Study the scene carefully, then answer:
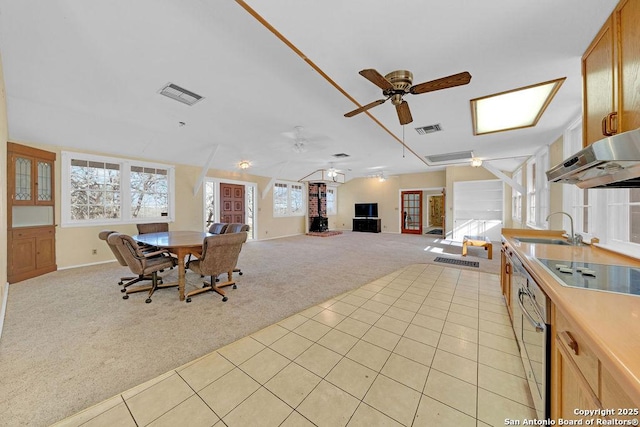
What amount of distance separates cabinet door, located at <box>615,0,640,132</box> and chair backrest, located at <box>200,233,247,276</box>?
3.37 meters

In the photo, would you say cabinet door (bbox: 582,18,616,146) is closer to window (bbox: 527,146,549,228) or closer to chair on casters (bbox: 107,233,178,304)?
window (bbox: 527,146,549,228)

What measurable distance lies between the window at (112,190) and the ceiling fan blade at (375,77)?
5710 millimetres

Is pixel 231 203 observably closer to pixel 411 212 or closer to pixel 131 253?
pixel 131 253

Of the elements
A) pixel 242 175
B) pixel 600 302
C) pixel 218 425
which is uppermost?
pixel 242 175

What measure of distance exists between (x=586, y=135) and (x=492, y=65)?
1.03 meters

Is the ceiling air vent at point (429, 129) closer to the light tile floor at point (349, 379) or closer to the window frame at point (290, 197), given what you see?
the light tile floor at point (349, 379)

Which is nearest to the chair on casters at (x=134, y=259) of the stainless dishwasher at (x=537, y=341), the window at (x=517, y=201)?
the stainless dishwasher at (x=537, y=341)

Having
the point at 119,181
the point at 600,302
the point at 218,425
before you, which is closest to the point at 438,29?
the point at 600,302

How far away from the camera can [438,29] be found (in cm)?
174

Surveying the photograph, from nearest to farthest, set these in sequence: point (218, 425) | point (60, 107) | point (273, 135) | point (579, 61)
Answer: point (218, 425)
point (579, 61)
point (60, 107)
point (273, 135)

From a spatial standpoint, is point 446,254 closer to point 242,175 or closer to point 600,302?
point 600,302

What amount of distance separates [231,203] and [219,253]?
477 centimetres

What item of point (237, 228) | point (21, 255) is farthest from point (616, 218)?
point (21, 255)

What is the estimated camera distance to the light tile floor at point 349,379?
4.29ft
